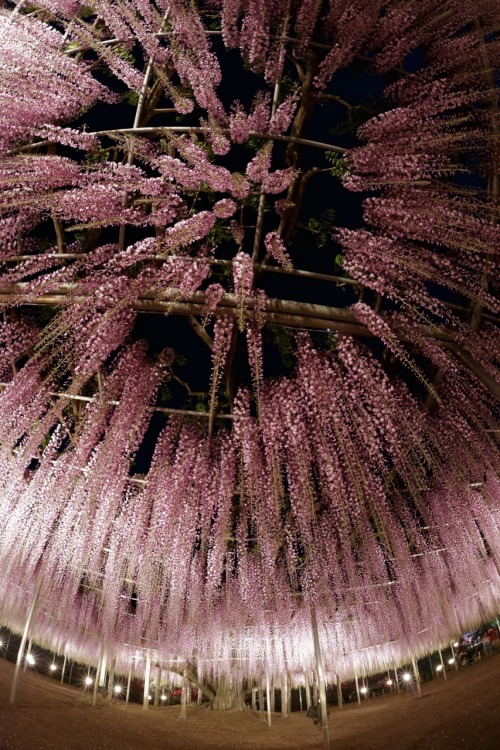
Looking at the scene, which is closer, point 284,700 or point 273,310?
point 273,310

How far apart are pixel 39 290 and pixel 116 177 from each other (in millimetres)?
1112

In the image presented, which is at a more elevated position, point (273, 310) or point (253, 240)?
point (253, 240)

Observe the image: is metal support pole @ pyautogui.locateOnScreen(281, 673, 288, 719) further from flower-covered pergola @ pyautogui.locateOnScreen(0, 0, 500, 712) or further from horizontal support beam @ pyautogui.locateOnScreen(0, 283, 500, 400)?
horizontal support beam @ pyautogui.locateOnScreen(0, 283, 500, 400)

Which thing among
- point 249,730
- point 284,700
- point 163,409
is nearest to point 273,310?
point 163,409

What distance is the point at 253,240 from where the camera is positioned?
12.3ft

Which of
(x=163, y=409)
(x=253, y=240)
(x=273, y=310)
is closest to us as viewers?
(x=273, y=310)

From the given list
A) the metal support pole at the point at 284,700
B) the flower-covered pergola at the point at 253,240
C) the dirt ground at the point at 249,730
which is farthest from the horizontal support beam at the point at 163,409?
the metal support pole at the point at 284,700

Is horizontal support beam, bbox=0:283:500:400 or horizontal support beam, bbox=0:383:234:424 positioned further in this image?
horizontal support beam, bbox=0:383:234:424

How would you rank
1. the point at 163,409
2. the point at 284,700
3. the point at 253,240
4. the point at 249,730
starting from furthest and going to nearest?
the point at 284,700 < the point at 249,730 < the point at 163,409 < the point at 253,240

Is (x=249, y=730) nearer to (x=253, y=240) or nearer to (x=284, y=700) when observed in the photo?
(x=284, y=700)

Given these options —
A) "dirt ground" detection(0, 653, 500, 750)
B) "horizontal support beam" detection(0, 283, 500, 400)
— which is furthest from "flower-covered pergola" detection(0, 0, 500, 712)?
"dirt ground" detection(0, 653, 500, 750)

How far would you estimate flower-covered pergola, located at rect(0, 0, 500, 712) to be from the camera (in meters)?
3.49

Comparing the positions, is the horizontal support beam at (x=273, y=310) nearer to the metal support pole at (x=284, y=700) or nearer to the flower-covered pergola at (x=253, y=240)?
the flower-covered pergola at (x=253, y=240)

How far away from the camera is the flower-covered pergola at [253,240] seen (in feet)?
11.5
